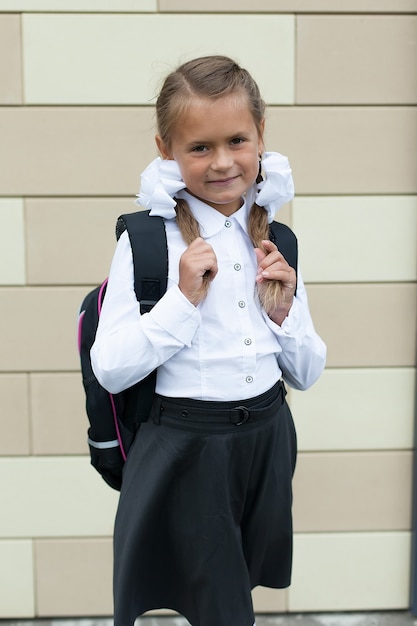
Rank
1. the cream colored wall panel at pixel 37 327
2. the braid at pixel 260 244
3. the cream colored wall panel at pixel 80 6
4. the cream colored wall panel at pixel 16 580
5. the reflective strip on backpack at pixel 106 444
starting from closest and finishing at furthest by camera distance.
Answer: the braid at pixel 260 244
the reflective strip on backpack at pixel 106 444
the cream colored wall panel at pixel 80 6
the cream colored wall panel at pixel 37 327
the cream colored wall panel at pixel 16 580

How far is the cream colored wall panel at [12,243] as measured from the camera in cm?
240

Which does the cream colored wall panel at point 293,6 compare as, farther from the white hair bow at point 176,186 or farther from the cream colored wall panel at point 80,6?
the white hair bow at point 176,186

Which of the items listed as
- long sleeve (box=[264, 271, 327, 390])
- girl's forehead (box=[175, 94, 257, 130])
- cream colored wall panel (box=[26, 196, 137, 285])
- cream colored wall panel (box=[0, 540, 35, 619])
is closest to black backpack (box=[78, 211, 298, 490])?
long sleeve (box=[264, 271, 327, 390])

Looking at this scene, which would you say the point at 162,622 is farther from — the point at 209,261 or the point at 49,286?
the point at 209,261

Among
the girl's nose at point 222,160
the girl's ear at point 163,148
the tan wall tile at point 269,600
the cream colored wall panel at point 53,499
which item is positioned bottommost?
the tan wall tile at point 269,600

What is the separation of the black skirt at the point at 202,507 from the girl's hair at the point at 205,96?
0.27 metres

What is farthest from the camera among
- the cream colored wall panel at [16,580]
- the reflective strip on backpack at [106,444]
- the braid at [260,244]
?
the cream colored wall panel at [16,580]

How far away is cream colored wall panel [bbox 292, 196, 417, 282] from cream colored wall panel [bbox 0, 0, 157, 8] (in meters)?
0.79

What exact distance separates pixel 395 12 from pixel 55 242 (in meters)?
1.32

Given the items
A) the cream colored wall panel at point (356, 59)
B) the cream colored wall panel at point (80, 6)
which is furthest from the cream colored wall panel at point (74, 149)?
the cream colored wall panel at point (356, 59)

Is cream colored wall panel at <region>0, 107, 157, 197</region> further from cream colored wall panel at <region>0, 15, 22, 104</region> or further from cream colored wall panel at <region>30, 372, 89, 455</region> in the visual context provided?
cream colored wall panel at <region>30, 372, 89, 455</region>

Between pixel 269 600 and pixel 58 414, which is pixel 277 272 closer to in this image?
pixel 58 414

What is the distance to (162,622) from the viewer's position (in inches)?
103

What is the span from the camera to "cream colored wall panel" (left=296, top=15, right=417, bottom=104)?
2.37 m
